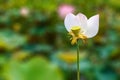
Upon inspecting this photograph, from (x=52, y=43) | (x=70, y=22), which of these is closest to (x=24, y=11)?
(x=52, y=43)

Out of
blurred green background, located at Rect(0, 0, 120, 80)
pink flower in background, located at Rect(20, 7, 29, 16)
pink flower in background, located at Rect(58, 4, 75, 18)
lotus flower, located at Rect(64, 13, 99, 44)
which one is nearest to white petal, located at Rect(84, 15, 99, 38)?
lotus flower, located at Rect(64, 13, 99, 44)

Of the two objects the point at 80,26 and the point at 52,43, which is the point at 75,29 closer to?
the point at 80,26

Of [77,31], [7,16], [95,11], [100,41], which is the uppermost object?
[7,16]

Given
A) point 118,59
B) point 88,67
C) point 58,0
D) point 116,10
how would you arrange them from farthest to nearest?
point 116,10
point 58,0
point 118,59
point 88,67

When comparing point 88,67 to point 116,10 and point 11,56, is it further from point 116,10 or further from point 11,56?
point 116,10

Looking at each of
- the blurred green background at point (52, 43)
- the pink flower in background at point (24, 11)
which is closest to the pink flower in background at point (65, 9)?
the blurred green background at point (52, 43)

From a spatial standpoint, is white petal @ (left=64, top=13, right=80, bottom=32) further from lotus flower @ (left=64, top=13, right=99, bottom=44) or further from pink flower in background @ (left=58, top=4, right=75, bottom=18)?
pink flower in background @ (left=58, top=4, right=75, bottom=18)

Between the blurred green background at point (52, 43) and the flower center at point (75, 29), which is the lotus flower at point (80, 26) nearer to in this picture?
the flower center at point (75, 29)

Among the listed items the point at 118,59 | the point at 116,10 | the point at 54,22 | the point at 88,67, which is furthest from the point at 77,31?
the point at 116,10
